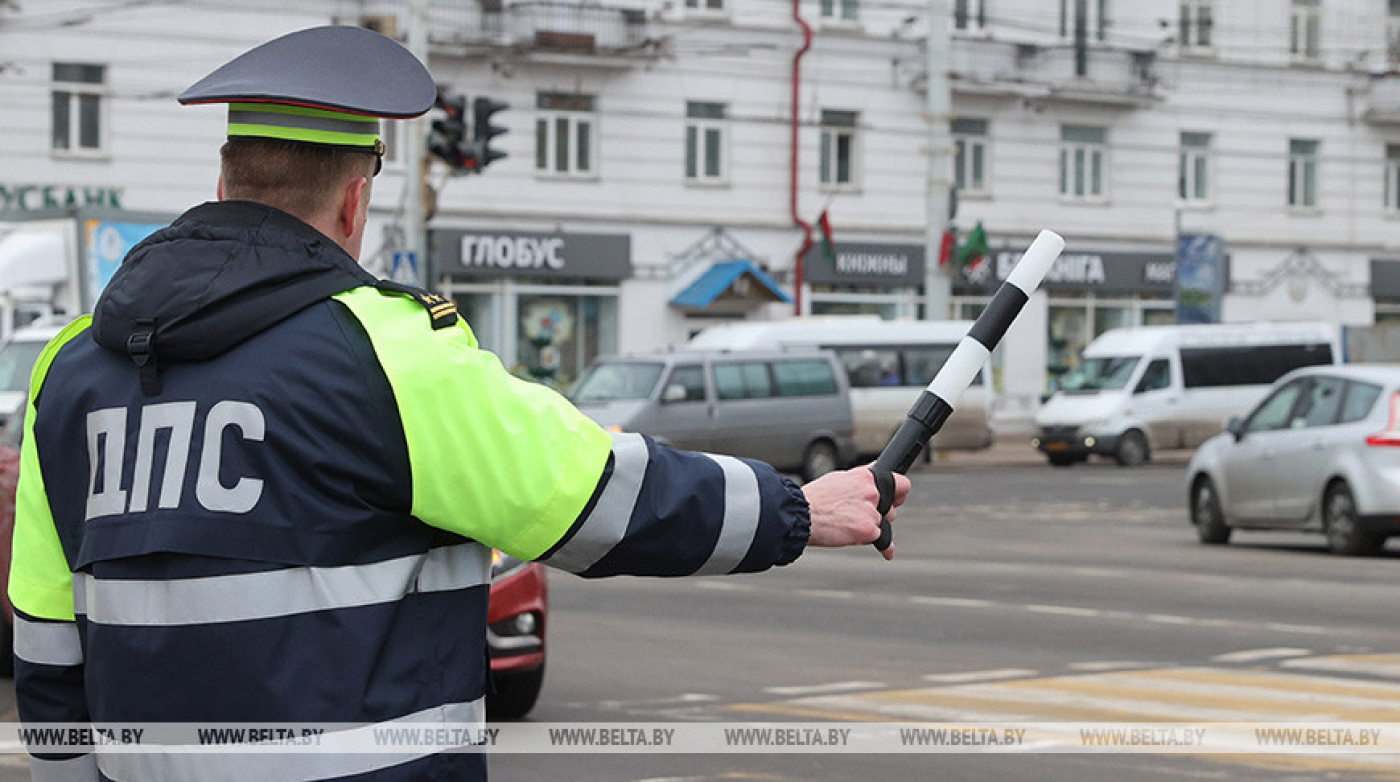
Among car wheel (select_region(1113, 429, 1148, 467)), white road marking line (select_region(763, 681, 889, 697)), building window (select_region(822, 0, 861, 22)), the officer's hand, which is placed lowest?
car wheel (select_region(1113, 429, 1148, 467))

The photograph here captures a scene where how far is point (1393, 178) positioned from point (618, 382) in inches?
985

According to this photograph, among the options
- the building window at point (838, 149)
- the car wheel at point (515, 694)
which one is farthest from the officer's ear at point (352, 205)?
the building window at point (838, 149)

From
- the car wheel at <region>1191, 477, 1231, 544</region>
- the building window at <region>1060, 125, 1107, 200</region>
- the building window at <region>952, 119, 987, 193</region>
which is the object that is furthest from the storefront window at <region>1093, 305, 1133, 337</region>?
the car wheel at <region>1191, 477, 1231, 544</region>

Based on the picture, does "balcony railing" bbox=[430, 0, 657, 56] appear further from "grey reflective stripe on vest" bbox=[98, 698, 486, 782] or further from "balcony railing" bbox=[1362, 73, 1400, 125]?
"grey reflective stripe on vest" bbox=[98, 698, 486, 782]

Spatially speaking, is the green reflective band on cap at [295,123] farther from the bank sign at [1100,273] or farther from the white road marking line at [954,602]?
the bank sign at [1100,273]

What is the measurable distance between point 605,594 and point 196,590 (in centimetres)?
1220

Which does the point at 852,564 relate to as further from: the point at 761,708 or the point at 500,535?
the point at 500,535

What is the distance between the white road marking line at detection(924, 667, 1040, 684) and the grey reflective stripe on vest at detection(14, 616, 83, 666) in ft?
23.9

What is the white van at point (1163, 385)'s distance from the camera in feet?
118

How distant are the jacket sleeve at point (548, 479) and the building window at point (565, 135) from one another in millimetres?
35259

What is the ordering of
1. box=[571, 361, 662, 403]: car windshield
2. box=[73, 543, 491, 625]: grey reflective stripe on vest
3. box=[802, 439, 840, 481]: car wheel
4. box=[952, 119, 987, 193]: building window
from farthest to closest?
box=[952, 119, 987, 193]: building window → box=[802, 439, 840, 481]: car wheel → box=[571, 361, 662, 403]: car windshield → box=[73, 543, 491, 625]: grey reflective stripe on vest

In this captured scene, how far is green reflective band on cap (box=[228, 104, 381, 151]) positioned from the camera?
8.70 ft

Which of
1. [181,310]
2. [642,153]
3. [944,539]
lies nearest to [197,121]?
[642,153]

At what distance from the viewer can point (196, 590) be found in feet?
8.23
